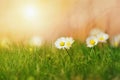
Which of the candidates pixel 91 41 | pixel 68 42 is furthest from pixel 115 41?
pixel 68 42

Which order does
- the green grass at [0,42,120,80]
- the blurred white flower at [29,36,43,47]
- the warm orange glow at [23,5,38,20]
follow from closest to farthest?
1. the green grass at [0,42,120,80]
2. the blurred white flower at [29,36,43,47]
3. the warm orange glow at [23,5,38,20]

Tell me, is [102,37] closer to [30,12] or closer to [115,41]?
[115,41]

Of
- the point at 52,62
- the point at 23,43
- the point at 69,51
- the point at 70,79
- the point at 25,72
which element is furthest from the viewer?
the point at 23,43

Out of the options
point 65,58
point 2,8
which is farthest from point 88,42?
point 2,8

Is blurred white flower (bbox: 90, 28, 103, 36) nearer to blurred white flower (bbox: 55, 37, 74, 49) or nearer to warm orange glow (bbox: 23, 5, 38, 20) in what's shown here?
blurred white flower (bbox: 55, 37, 74, 49)

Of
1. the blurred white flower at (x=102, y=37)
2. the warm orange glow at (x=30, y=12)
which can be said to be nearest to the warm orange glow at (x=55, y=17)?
the warm orange glow at (x=30, y=12)

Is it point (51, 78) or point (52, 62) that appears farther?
point (52, 62)

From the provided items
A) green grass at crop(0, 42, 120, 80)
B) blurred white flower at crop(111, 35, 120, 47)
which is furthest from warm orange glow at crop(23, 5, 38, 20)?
blurred white flower at crop(111, 35, 120, 47)

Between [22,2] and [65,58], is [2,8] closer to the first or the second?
[22,2]
